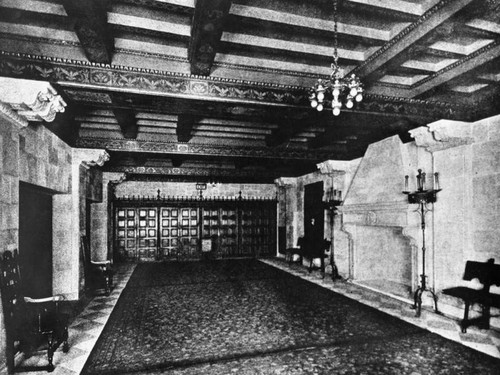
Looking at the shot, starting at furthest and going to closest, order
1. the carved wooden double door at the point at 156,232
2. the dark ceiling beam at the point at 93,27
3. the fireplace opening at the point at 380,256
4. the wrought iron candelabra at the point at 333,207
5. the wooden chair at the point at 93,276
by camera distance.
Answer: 1. the carved wooden double door at the point at 156,232
2. the wrought iron candelabra at the point at 333,207
3. the fireplace opening at the point at 380,256
4. the wooden chair at the point at 93,276
5. the dark ceiling beam at the point at 93,27

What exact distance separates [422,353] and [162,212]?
385 inches

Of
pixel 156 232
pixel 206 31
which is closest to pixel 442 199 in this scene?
pixel 206 31

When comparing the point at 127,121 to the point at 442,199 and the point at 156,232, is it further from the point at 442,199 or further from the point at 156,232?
the point at 156,232

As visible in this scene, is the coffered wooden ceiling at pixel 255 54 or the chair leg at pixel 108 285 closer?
the coffered wooden ceiling at pixel 255 54

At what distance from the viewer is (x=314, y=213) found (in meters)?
10.4

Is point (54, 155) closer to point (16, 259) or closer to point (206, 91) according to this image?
point (16, 259)

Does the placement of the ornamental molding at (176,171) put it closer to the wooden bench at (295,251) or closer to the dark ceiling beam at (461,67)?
the wooden bench at (295,251)

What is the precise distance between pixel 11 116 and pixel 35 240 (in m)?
2.77

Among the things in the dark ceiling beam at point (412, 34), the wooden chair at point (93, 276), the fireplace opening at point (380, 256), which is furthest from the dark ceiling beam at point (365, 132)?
the wooden chair at point (93, 276)

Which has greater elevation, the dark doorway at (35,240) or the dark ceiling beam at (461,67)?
the dark ceiling beam at (461,67)

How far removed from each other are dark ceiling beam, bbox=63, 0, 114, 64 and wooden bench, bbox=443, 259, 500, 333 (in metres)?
5.29

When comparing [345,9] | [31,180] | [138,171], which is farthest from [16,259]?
[138,171]

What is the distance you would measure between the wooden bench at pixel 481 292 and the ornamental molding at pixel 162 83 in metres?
2.47

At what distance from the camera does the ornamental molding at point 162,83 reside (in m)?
3.23
